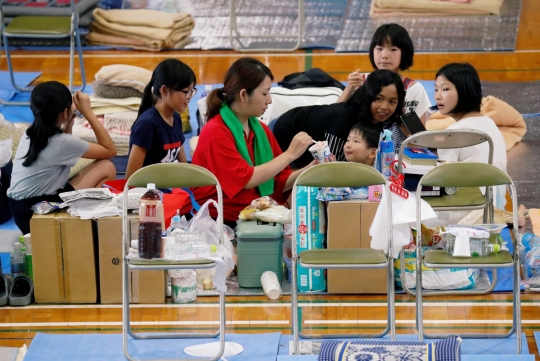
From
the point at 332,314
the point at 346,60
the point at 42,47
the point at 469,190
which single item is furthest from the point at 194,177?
the point at 42,47

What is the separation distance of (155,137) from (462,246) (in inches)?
83.3

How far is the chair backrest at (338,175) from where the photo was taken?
496 centimetres

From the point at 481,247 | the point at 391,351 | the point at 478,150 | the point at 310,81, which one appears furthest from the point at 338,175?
the point at 310,81

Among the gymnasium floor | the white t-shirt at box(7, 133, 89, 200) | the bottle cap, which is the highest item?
the bottle cap

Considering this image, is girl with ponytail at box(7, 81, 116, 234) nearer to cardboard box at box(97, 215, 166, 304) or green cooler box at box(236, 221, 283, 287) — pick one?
cardboard box at box(97, 215, 166, 304)

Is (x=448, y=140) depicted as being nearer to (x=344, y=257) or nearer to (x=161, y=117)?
(x=344, y=257)

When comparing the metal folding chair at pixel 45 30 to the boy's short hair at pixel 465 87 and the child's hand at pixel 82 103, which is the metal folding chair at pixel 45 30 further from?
the boy's short hair at pixel 465 87

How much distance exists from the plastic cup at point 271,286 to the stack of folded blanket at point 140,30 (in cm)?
501

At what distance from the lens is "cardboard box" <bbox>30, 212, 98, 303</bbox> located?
549 centimetres

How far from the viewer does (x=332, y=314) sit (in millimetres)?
5430

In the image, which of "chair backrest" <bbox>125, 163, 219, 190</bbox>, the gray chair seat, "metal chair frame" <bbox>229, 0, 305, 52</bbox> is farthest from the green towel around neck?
"metal chair frame" <bbox>229, 0, 305, 52</bbox>

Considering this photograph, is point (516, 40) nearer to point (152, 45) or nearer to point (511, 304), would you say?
point (152, 45)

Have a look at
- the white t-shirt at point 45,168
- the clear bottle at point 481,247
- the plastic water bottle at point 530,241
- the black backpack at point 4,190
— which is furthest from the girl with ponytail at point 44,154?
the plastic water bottle at point 530,241

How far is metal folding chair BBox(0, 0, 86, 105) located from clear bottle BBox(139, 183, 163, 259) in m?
4.13
